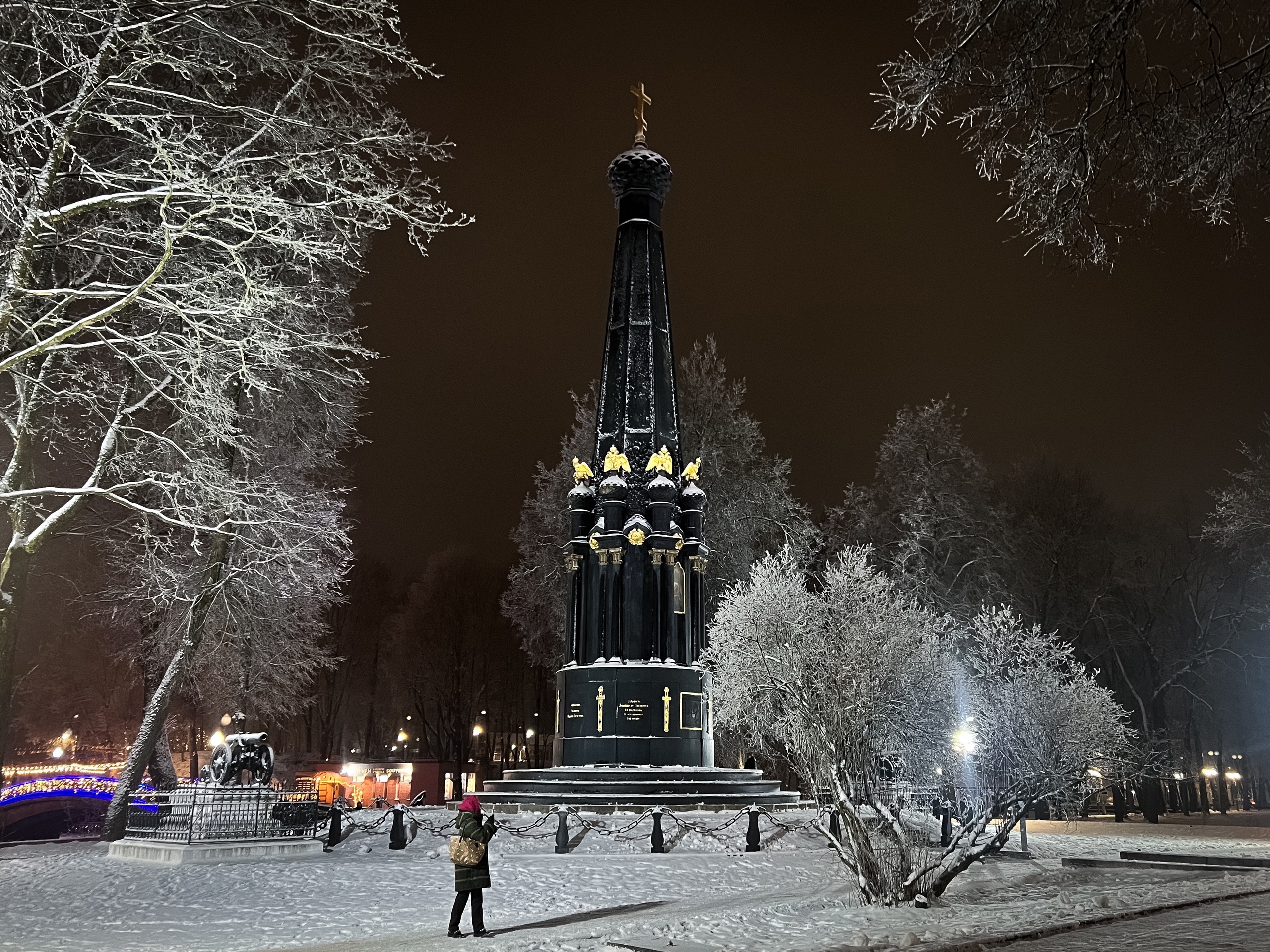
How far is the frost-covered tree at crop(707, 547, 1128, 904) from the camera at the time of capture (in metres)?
17.5

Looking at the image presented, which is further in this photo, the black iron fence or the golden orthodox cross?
the golden orthodox cross

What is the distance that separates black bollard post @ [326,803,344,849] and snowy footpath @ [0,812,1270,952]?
28 centimetres

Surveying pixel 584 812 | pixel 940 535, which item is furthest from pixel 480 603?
pixel 584 812

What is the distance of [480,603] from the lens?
51.2 m

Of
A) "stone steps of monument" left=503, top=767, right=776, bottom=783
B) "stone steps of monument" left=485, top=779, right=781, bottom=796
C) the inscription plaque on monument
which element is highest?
the inscription plaque on monument

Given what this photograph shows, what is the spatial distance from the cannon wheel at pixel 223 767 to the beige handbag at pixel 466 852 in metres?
10.2

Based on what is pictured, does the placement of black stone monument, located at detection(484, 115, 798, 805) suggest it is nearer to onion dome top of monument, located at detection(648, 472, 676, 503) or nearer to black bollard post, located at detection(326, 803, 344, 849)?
onion dome top of monument, located at detection(648, 472, 676, 503)

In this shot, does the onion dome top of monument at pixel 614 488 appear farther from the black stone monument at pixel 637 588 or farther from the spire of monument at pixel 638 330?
the spire of monument at pixel 638 330

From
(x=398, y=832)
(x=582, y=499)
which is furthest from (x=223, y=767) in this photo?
(x=582, y=499)

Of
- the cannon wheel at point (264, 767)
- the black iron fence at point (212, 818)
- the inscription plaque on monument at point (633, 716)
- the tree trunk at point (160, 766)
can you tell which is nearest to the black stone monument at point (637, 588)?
the inscription plaque on monument at point (633, 716)

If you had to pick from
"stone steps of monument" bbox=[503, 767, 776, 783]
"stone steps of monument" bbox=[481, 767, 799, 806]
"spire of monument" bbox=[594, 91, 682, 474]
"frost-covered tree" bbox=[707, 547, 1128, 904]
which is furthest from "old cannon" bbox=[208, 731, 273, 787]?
"spire of monument" bbox=[594, 91, 682, 474]

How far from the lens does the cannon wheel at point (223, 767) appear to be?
58.3 ft

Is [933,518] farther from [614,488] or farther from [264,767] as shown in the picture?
[264,767]

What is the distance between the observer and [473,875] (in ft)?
31.0
